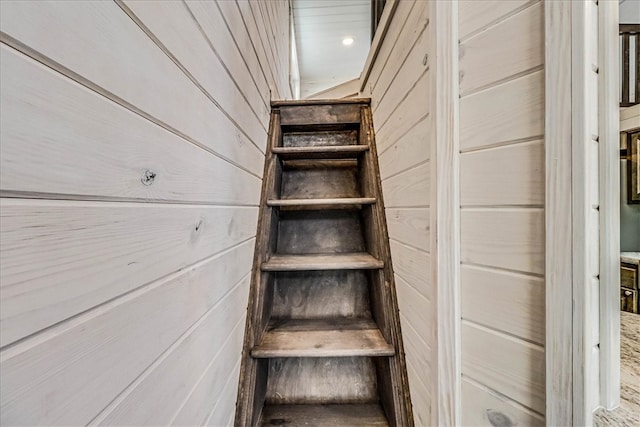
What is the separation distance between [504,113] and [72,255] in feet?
2.74

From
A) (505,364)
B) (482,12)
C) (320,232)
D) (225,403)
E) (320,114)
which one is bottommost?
(225,403)

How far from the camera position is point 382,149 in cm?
141

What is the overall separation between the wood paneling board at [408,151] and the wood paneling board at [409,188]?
3cm

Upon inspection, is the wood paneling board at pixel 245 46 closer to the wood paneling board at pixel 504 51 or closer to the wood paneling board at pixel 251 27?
the wood paneling board at pixel 251 27

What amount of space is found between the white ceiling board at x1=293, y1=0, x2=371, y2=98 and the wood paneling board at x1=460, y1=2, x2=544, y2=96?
11.1 ft

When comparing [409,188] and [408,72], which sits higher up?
[408,72]

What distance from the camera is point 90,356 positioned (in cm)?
35

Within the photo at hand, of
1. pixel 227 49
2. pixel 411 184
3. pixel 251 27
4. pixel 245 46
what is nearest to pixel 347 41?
pixel 251 27

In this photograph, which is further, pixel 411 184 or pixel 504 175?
pixel 411 184

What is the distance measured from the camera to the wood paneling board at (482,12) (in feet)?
2.11

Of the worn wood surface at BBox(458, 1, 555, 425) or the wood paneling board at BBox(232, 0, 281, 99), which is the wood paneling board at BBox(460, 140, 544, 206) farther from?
the wood paneling board at BBox(232, 0, 281, 99)

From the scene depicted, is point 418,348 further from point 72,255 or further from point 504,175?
point 72,255

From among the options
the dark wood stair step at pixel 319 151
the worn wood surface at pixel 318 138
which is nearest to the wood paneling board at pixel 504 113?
the dark wood stair step at pixel 319 151

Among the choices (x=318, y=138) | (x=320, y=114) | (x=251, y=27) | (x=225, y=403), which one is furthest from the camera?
(x=318, y=138)
